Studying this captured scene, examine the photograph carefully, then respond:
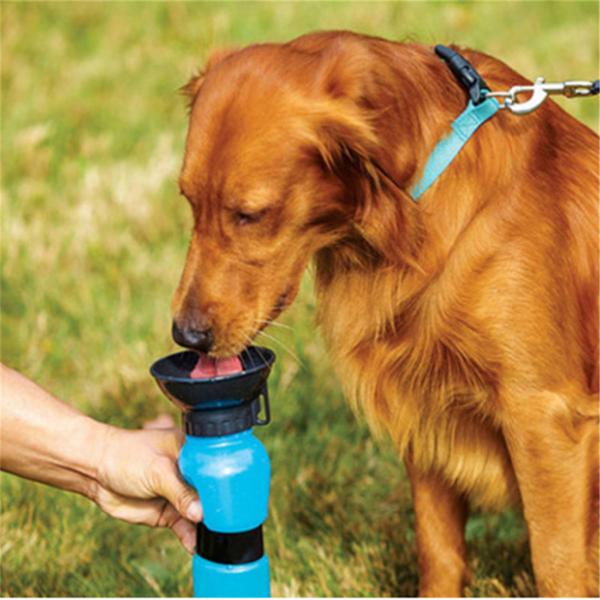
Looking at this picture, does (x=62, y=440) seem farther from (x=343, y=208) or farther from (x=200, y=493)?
(x=343, y=208)

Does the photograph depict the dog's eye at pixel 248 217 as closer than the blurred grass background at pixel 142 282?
Yes

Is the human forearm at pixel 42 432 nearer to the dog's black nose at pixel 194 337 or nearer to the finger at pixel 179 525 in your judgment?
the finger at pixel 179 525

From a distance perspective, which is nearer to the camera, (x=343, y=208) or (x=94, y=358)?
(x=343, y=208)

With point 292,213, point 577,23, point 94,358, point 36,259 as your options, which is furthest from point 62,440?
point 577,23

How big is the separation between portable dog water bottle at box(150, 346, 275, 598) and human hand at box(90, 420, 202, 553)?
161 millimetres

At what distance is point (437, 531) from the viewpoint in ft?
10.1

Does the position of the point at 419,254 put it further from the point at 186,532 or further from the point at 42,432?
the point at 42,432

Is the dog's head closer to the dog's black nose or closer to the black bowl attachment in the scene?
the dog's black nose

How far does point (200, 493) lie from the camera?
2283 millimetres

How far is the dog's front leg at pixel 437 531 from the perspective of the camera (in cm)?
308

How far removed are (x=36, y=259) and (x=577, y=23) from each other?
12.8 feet

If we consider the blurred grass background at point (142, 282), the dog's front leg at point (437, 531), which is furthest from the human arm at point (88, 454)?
the dog's front leg at point (437, 531)

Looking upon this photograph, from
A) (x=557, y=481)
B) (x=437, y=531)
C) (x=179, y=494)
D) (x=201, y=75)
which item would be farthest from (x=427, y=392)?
(x=201, y=75)

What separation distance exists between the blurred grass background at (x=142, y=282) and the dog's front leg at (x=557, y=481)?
0.41 m
